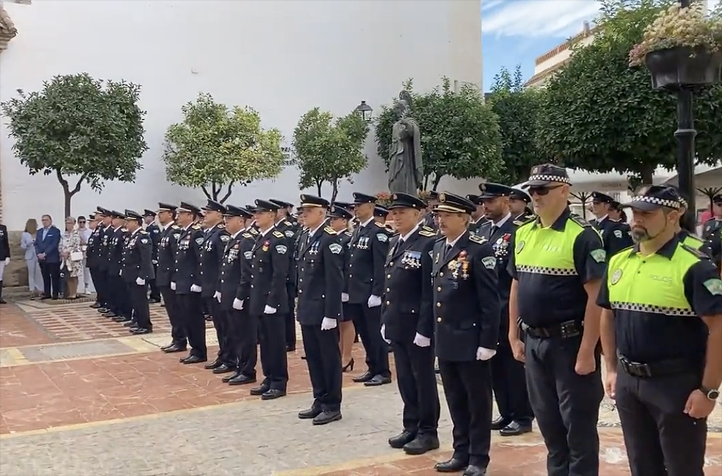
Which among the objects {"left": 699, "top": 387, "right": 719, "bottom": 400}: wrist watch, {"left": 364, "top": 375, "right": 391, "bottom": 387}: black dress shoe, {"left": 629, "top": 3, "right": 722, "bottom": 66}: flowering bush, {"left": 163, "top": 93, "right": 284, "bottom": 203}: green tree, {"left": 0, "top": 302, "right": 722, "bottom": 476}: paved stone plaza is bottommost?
{"left": 0, "top": 302, "right": 722, "bottom": 476}: paved stone plaza

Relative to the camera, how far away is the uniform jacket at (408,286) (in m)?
5.57

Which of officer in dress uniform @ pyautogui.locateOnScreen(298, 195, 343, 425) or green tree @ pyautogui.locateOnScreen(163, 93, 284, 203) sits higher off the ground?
green tree @ pyautogui.locateOnScreen(163, 93, 284, 203)

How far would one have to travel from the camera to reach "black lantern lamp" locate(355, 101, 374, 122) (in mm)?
23531

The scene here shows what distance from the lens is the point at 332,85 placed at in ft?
81.5

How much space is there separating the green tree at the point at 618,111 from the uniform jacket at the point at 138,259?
25.5 ft

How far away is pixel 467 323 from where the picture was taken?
4930mm

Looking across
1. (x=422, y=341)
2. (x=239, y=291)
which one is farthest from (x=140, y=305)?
(x=422, y=341)

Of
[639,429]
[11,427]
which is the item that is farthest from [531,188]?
[11,427]

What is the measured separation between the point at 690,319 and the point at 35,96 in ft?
56.5

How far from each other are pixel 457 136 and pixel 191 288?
15.1m

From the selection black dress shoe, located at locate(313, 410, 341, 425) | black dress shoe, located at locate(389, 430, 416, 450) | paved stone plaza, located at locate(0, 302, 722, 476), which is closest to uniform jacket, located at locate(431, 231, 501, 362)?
paved stone plaza, located at locate(0, 302, 722, 476)

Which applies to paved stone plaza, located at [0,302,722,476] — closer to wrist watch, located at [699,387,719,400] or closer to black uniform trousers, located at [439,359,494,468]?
black uniform trousers, located at [439,359,494,468]

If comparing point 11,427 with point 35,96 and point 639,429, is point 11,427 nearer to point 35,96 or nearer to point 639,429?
point 639,429

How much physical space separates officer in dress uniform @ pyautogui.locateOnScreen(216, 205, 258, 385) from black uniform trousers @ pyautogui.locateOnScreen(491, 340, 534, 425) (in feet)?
9.15
